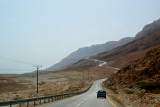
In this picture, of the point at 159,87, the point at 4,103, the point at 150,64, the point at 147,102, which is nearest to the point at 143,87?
the point at 159,87

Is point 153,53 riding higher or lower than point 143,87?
higher

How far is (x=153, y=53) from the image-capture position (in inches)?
2500

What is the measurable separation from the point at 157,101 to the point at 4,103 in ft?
33.3

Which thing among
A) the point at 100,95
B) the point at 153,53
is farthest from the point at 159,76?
the point at 100,95

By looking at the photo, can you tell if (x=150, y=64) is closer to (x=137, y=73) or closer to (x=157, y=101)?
(x=137, y=73)

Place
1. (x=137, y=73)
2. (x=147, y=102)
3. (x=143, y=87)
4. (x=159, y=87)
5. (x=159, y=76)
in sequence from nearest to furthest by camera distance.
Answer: (x=147, y=102) < (x=159, y=87) < (x=143, y=87) < (x=159, y=76) < (x=137, y=73)

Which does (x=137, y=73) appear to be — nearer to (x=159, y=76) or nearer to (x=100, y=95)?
(x=159, y=76)

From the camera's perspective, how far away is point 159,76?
49.8 m

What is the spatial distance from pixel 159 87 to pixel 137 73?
65.1ft

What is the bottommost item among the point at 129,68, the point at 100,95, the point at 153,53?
the point at 100,95

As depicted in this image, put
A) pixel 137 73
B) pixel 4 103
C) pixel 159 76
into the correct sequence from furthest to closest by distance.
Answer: pixel 137 73 < pixel 159 76 < pixel 4 103

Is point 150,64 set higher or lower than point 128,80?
higher

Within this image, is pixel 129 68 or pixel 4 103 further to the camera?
pixel 129 68

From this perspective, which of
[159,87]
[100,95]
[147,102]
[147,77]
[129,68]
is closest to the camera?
[147,102]
